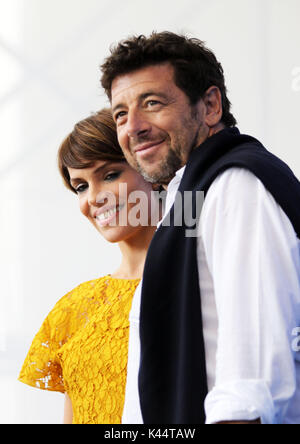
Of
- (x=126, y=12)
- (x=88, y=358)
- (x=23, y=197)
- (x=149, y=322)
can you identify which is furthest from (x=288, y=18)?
(x=149, y=322)

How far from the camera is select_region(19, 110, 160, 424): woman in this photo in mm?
1655

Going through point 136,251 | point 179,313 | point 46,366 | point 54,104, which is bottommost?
point 46,366

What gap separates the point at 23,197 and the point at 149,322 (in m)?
2.27

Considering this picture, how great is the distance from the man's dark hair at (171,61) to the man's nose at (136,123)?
0.10 meters

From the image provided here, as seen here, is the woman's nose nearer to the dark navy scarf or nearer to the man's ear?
the man's ear

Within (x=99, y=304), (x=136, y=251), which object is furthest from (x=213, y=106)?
(x=99, y=304)

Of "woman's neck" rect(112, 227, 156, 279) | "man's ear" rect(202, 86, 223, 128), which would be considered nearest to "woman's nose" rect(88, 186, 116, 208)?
"woman's neck" rect(112, 227, 156, 279)

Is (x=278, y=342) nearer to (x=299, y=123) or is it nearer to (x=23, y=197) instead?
(x=299, y=123)

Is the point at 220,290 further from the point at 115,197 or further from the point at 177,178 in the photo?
the point at 115,197

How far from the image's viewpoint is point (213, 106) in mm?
1271

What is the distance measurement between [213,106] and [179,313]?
503mm

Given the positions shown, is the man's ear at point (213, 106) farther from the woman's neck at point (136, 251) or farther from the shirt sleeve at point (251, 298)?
the woman's neck at point (136, 251)

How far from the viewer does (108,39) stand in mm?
3070

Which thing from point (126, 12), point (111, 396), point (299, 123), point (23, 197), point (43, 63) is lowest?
point (111, 396)
